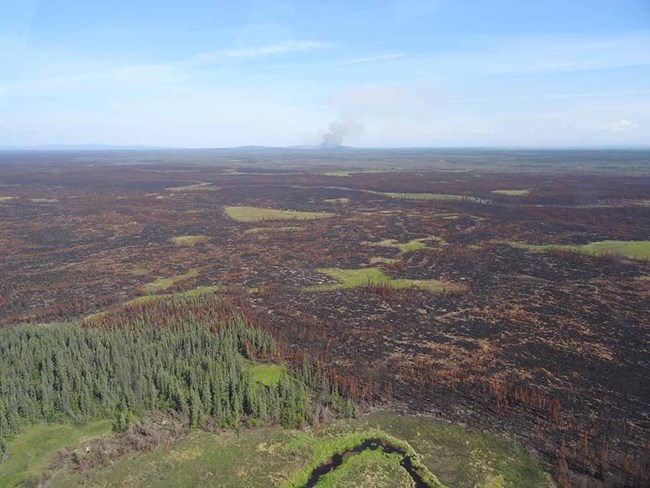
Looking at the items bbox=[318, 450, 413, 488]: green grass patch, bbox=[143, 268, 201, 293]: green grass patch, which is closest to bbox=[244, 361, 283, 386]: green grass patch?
bbox=[318, 450, 413, 488]: green grass patch

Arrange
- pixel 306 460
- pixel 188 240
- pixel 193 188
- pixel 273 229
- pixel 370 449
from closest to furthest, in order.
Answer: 1. pixel 306 460
2. pixel 370 449
3. pixel 188 240
4. pixel 273 229
5. pixel 193 188

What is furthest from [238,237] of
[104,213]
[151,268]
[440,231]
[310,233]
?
[104,213]

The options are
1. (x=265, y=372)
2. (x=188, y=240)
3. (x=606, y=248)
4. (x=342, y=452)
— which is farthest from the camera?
(x=188, y=240)

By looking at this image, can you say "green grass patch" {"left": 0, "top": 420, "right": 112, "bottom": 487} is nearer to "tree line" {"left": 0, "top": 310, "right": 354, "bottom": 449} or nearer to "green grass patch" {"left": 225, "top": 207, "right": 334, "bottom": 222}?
"tree line" {"left": 0, "top": 310, "right": 354, "bottom": 449}

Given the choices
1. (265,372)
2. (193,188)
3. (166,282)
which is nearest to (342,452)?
(265,372)

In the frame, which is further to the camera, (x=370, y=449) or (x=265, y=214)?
(x=265, y=214)

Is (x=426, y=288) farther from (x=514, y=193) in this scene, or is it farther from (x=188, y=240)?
(x=514, y=193)

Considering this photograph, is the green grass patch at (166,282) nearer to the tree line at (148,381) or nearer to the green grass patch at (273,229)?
the tree line at (148,381)
